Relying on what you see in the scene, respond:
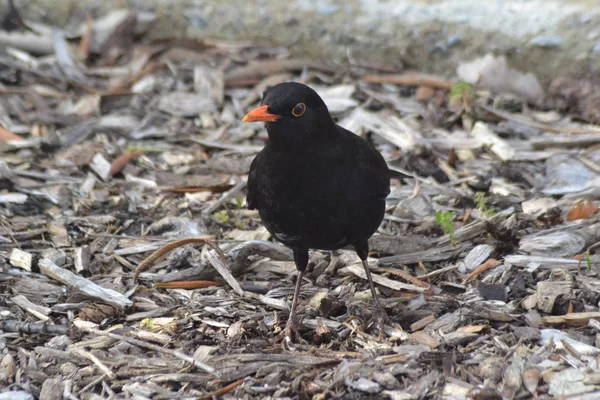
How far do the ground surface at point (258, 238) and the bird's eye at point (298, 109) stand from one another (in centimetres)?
105

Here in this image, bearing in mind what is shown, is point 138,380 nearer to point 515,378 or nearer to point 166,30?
point 515,378

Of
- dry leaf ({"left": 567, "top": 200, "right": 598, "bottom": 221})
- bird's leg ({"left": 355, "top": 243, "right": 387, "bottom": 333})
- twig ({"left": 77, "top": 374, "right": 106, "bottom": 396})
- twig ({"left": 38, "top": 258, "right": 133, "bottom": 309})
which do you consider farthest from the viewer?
dry leaf ({"left": 567, "top": 200, "right": 598, "bottom": 221})

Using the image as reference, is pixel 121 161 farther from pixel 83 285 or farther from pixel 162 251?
pixel 83 285

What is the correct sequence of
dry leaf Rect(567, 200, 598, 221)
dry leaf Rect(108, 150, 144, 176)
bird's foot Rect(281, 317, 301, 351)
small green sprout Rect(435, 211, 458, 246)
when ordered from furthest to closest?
dry leaf Rect(108, 150, 144, 176), dry leaf Rect(567, 200, 598, 221), small green sprout Rect(435, 211, 458, 246), bird's foot Rect(281, 317, 301, 351)

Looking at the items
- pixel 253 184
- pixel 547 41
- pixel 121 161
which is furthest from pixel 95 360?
pixel 547 41

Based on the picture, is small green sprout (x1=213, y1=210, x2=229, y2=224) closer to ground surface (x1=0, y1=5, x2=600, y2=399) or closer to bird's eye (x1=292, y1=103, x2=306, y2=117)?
ground surface (x1=0, y1=5, x2=600, y2=399)

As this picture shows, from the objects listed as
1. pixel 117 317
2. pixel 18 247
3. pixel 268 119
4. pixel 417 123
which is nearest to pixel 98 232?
pixel 18 247

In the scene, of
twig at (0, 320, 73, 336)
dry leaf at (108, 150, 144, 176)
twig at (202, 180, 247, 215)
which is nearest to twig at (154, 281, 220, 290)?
twig at (0, 320, 73, 336)

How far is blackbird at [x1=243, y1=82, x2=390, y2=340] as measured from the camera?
4457 millimetres

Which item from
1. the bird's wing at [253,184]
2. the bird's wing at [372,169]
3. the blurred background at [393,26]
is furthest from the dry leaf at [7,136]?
the bird's wing at [372,169]

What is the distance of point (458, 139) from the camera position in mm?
6570

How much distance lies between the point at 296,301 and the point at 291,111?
1.09 metres

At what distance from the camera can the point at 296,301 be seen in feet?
15.5

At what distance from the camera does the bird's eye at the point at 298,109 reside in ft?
14.5
